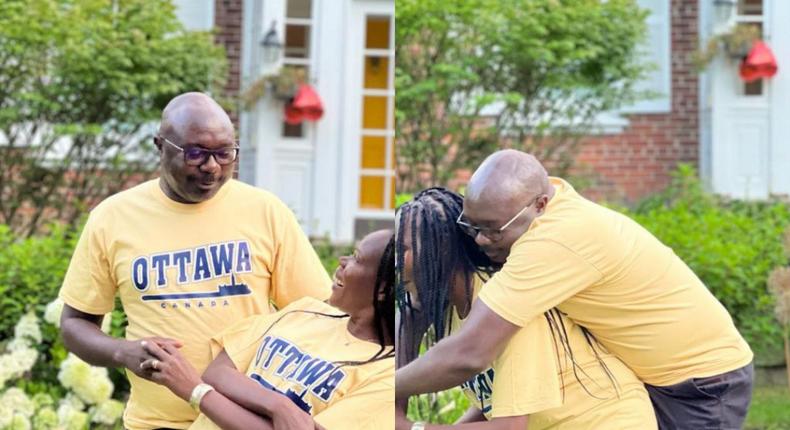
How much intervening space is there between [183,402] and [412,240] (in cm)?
34

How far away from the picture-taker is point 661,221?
482 centimetres

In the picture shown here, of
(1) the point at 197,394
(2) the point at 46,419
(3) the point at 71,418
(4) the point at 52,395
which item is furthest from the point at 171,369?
(4) the point at 52,395

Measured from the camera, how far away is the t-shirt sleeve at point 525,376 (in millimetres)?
1427

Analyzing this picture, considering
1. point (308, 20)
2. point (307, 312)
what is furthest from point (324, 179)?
point (307, 312)

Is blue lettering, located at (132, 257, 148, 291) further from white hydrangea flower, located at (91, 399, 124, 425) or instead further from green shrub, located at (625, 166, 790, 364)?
green shrub, located at (625, 166, 790, 364)

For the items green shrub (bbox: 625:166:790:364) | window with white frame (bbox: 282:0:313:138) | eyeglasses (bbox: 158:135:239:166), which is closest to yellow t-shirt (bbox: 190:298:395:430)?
eyeglasses (bbox: 158:135:239:166)

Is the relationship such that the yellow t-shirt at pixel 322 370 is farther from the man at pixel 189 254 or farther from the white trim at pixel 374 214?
the white trim at pixel 374 214

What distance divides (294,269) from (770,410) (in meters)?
2.76

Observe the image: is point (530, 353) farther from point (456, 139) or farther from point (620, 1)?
point (620, 1)

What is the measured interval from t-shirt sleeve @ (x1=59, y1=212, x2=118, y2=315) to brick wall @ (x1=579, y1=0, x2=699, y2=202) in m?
5.31

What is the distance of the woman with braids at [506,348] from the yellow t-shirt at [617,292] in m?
0.03

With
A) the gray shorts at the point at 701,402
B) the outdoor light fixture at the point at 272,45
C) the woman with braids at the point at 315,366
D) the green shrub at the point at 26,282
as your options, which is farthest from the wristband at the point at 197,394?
the green shrub at the point at 26,282

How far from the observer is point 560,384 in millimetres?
1491

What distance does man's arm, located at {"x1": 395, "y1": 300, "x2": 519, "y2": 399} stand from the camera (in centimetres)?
142
